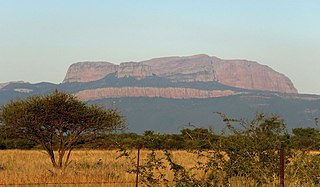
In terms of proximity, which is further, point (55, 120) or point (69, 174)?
point (55, 120)

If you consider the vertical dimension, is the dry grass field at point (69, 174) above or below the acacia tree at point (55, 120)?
below

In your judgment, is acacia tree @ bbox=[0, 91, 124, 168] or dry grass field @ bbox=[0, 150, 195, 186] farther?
acacia tree @ bbox=[0, 91, 124, 168]

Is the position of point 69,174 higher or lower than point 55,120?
lower

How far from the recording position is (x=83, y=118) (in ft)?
87.7

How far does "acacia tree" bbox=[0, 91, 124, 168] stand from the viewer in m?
25.4

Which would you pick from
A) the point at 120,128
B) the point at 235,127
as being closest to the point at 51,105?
the point at 120,128

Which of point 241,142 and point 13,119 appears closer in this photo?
point 241,142

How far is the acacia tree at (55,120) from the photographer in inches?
1000

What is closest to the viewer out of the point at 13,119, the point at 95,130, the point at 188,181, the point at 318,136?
the point at 188,181

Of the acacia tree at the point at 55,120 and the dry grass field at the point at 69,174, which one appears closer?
the dry grass field at the point at 69,174

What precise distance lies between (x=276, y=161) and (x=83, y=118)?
626 inches

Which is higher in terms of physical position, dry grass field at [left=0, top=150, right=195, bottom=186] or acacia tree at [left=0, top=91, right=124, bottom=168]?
acacia tree at [left=0, top=91, right=124, bottom=168]

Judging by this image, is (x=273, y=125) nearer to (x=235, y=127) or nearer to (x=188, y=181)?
(x=235, y=127)

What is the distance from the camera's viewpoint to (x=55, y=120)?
2600cm
